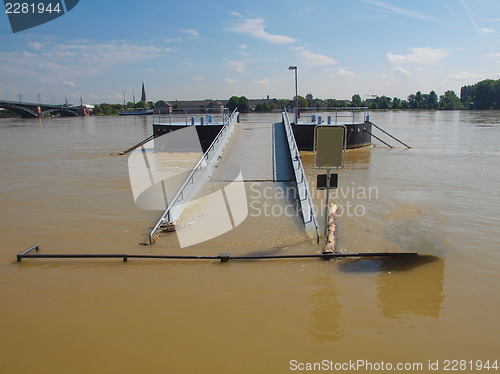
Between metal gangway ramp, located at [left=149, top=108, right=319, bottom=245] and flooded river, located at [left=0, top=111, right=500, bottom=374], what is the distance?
43 cm

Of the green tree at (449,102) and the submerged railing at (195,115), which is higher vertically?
the green tree at (449,102)

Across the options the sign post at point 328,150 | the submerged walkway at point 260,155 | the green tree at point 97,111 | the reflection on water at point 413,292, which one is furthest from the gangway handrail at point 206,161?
the green tree at point 97,111

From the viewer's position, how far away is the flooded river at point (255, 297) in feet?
13.9

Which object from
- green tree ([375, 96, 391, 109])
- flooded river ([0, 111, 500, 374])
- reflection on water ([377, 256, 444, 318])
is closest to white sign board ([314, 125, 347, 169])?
flooded river ([0, 111, 500, 374])

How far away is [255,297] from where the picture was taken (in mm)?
5430

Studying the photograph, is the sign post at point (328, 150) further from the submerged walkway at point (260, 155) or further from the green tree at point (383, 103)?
the green tree at point (383, 103)

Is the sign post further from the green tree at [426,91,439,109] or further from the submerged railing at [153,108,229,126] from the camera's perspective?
the green tree at [426,91,439,109]

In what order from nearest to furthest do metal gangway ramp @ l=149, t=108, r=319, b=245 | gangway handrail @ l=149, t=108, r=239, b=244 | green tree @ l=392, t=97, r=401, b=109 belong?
gangway handrail @ l=149, t=108, r=239, b=244 → metal gangway ramp @ l=149, t=108, r=319, b=245 → green tree @ l=392, t=97, r=401, b=109

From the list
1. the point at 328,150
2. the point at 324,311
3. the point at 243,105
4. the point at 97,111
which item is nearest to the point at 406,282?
the point at 324,311

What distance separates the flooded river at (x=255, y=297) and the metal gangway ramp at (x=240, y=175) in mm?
433

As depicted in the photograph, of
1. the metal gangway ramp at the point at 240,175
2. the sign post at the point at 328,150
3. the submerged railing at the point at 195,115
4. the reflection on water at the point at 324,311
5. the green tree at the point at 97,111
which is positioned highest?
the green tree at the point at 97,111

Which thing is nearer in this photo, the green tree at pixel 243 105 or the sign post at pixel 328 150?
the sign post at pixel 328 150

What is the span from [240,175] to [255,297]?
779cm

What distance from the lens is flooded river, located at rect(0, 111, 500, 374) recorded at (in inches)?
167
